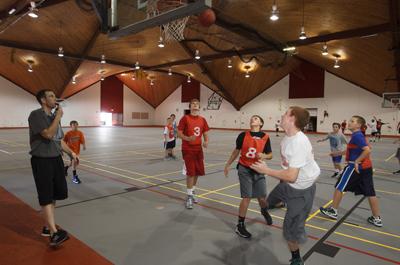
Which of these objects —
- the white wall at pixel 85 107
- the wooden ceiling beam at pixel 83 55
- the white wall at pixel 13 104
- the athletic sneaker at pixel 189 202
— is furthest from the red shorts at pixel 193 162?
the white wall at pixel 85 107

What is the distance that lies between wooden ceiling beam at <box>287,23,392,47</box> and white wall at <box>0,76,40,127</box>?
31.0 metres

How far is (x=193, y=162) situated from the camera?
5.44m

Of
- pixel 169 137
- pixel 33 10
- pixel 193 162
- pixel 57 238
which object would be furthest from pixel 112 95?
pixel 57 238

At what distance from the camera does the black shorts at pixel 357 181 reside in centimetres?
473

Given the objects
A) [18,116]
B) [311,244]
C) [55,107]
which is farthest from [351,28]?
[18,116]

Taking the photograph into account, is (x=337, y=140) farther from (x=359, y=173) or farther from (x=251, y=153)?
(x=251, y=153)

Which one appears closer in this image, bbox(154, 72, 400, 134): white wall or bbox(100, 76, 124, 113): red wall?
bbox(154, 72, 400, 134): white wall

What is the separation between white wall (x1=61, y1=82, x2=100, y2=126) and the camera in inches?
1481

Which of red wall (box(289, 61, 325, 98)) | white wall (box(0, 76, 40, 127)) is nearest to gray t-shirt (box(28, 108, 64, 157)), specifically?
red wall (box(289, 61, 325, 98))

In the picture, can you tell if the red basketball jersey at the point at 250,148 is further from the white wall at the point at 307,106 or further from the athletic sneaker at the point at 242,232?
the white wall at the point at 307,106

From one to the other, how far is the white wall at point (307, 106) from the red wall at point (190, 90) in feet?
2.68

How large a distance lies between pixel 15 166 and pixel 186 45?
1846cm

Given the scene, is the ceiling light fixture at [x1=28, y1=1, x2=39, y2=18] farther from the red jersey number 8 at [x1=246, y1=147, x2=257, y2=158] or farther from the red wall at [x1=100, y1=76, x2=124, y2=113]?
the red wall at [x1=100, y1=76, x2=124, y2=113]

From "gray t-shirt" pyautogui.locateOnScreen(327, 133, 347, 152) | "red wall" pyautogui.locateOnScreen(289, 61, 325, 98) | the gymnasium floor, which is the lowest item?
the gymnasium floor
